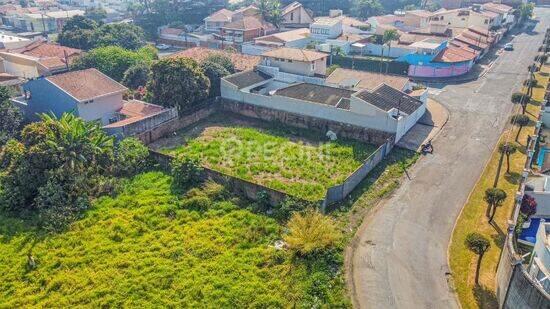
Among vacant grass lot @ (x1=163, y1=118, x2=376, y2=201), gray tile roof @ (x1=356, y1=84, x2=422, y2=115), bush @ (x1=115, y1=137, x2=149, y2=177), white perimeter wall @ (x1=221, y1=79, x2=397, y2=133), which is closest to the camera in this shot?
vacant grass lot @ (x1=163, y1=118, x2=376, y2=201)

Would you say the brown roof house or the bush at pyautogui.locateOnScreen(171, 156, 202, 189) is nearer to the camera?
the bush at pyautogui.locateOnScreen(171, 156, 202, 189)

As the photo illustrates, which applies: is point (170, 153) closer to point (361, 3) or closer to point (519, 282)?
point (519, 282)

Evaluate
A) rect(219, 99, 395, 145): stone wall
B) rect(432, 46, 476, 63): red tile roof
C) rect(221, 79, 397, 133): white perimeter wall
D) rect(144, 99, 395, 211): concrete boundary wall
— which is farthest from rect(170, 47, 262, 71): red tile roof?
rect(432, 46, 476, 63): red tile roof

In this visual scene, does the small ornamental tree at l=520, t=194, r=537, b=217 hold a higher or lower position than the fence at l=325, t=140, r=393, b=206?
higher

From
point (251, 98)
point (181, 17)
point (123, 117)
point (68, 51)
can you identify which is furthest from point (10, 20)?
point (251, 98)

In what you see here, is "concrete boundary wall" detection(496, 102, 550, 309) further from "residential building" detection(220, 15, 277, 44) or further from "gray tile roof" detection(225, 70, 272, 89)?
"residential building" detection(220, 15, 277, 44)

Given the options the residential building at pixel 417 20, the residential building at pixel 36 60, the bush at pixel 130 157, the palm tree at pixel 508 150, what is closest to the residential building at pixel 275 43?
the residential building at pixel 417 20

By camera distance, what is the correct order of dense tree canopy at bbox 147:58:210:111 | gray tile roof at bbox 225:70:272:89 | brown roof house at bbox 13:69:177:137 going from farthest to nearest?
gray tile roof at bbox 225:70:272:89
dense tree canopy at bbox 147:58:210:111
brown roof house at bbox 13:69:177:137
